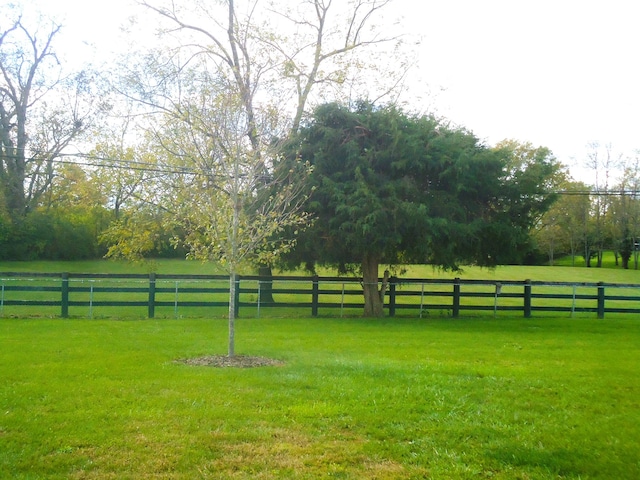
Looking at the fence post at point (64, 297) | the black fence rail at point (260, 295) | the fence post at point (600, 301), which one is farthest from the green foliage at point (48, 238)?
the fence post at point (600, 301)

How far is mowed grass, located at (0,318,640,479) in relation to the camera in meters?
5.47

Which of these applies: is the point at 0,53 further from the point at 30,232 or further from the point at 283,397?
the point at 283,397

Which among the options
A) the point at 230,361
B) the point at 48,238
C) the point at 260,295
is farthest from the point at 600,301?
the point at 48,238

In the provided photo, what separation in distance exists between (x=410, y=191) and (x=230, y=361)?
10.6 metres

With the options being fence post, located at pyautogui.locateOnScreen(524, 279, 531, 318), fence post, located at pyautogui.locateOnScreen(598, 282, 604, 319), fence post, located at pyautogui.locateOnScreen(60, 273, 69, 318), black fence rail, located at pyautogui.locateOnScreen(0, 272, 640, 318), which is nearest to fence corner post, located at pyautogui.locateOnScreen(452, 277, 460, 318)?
black fence rail, located at pyautogui.locateOnScreen(0, 272, 640, 318)

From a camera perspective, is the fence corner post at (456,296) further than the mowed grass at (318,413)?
Yes

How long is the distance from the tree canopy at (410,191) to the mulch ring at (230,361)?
26.6 ft

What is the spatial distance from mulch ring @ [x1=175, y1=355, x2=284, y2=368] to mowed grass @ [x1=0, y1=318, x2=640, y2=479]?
0.90ft

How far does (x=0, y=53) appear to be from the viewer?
29359 millimetres

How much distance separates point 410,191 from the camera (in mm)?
19500

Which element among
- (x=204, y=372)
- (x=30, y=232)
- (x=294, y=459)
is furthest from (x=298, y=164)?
(x=30, y=232)

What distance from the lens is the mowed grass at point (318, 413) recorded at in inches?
215

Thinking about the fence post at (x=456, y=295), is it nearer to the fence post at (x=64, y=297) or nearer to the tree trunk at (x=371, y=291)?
the tree trunk at (x=371, y=291)

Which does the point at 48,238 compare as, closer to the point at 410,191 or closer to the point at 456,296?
the point at 410,191
